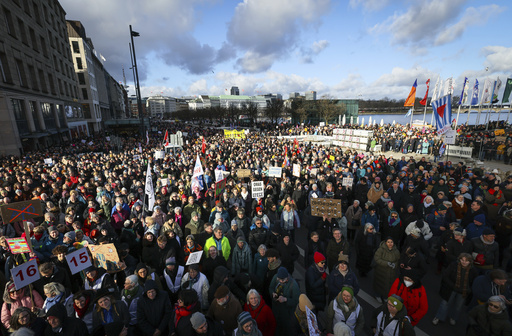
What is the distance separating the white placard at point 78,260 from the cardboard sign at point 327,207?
191 inches

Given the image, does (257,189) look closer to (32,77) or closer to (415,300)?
(415,300)

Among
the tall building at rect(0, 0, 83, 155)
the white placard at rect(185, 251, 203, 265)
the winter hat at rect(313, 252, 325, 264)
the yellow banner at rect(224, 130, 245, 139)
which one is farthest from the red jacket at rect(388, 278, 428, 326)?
the tall building at rect(0, 0, 83, 155)

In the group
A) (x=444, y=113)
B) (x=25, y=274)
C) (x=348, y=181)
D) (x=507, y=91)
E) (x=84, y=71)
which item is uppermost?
(x=84, y=71)

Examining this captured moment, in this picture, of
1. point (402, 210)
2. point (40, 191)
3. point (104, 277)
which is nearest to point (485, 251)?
point (402, 210)

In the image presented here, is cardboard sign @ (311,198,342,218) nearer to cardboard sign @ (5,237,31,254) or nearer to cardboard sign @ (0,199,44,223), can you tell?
cardboard sign @ (5,237,31,254)

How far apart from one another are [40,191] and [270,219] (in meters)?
8.21

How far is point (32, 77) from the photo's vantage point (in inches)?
917

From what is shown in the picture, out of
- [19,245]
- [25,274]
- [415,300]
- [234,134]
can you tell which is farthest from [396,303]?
[234,134]

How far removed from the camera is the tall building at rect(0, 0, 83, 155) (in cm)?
1886

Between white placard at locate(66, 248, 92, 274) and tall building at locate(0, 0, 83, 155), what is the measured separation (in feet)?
72.3

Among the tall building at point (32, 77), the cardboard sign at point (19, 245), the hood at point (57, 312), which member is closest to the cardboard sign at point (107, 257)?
the cardboard sign at point (19, 245)

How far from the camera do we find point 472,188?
8102 mm

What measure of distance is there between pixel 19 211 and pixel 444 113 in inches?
651

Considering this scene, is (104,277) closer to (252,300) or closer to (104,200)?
(252,300)
